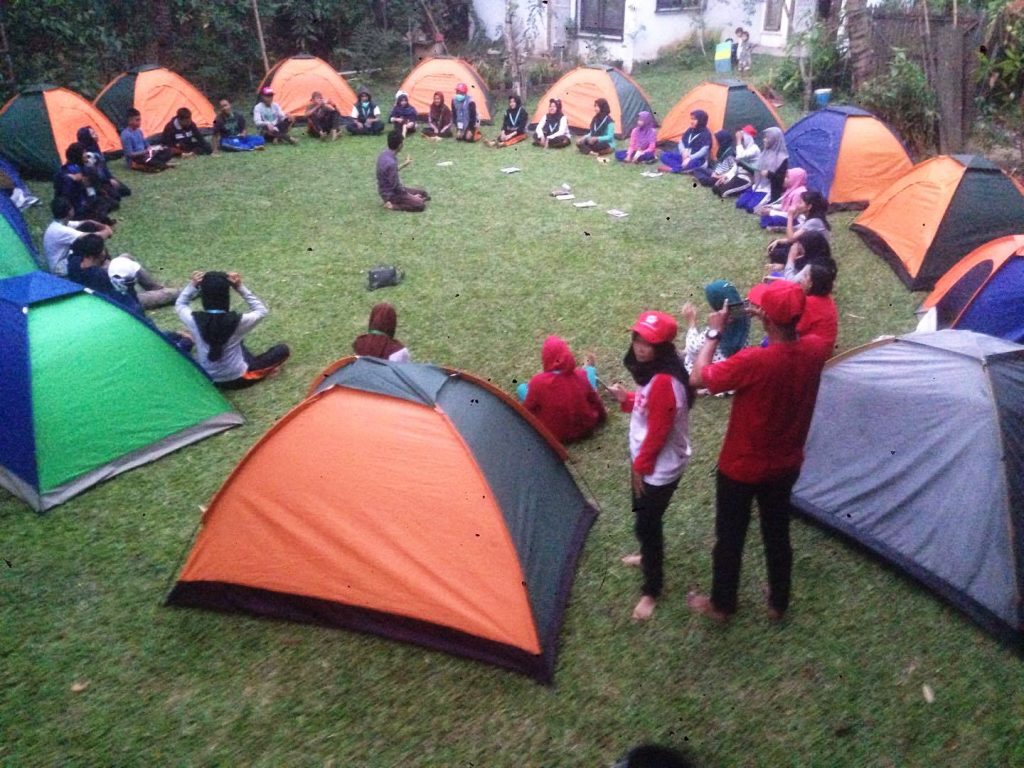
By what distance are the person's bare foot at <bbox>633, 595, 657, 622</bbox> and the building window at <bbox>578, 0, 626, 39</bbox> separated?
18.1 m

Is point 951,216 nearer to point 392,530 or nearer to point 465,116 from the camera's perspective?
point 392,530

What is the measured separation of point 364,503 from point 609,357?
3.24 meters

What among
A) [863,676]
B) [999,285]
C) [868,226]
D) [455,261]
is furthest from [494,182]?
[863,676]

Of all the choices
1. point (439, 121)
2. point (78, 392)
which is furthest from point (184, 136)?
point (78, 392)

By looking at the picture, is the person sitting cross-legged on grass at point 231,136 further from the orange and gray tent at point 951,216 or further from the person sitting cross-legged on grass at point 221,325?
the orange and gray tent at point 951,216

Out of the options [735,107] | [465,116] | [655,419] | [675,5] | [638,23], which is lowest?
[655,419]

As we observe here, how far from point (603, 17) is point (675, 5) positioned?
6.06 ft

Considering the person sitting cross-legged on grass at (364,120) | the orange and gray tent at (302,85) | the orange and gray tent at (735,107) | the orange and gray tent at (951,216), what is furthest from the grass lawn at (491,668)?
the orange and gray tent at (302,85)

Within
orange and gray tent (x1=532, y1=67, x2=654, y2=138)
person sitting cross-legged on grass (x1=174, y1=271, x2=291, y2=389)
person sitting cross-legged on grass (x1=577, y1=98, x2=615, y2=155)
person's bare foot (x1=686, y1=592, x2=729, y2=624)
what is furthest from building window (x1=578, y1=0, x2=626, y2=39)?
person's bare foot (x1=686, y1=592, x2=729, y2=624)

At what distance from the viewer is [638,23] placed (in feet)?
62.7

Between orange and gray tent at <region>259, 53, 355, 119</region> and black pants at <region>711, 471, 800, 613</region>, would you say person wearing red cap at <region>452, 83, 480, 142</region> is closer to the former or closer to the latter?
orange and gray tent at <region>259, 53, 355, 119</region>

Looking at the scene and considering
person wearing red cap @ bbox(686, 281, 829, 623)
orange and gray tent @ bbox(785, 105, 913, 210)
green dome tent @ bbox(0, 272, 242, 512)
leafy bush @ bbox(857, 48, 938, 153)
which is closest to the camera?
person wearing red cap @ bbox(686, 281, 829, 623)

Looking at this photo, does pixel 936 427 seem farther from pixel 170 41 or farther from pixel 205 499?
pixel 170 41

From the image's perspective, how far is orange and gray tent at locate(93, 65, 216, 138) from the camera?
43.9 ft
